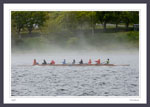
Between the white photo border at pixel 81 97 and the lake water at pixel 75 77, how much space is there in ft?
0.43

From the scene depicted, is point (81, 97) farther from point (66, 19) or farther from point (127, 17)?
point (127, 17)

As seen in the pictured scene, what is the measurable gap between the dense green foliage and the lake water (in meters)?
0.39

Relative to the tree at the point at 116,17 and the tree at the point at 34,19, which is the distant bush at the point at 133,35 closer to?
the tree at the point at 116,17

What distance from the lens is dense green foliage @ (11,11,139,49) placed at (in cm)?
2673

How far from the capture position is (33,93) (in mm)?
26484

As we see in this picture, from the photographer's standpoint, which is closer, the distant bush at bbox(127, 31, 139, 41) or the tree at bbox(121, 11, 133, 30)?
the tree at bbox(121, 11, 133, 30)

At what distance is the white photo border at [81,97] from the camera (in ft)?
86.7

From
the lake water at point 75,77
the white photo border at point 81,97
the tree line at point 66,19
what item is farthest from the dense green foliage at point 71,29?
the lake water at point 75,77

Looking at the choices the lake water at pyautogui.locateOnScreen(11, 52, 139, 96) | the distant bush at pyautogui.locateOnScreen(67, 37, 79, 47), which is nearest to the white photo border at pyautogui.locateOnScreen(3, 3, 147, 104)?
the lake water at pyautogui.locateOnScreen(11, 52, 139, 96)

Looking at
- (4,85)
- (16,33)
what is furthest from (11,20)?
(4,85)

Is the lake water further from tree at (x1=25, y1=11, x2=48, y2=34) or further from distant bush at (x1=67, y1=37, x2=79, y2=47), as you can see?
tree at (x1=25, y1=11, x2=48, y2=34)

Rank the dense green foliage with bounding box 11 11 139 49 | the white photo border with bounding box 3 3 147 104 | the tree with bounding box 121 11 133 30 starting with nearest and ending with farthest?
1. the white photo border with bounding box 3 3 147 104
2. the tree with bounding box 121 11 133 30
3. the dense green foliage with bounding box 11 11 139 49

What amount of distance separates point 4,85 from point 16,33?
170cm

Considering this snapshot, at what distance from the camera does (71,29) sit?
1057 inches
